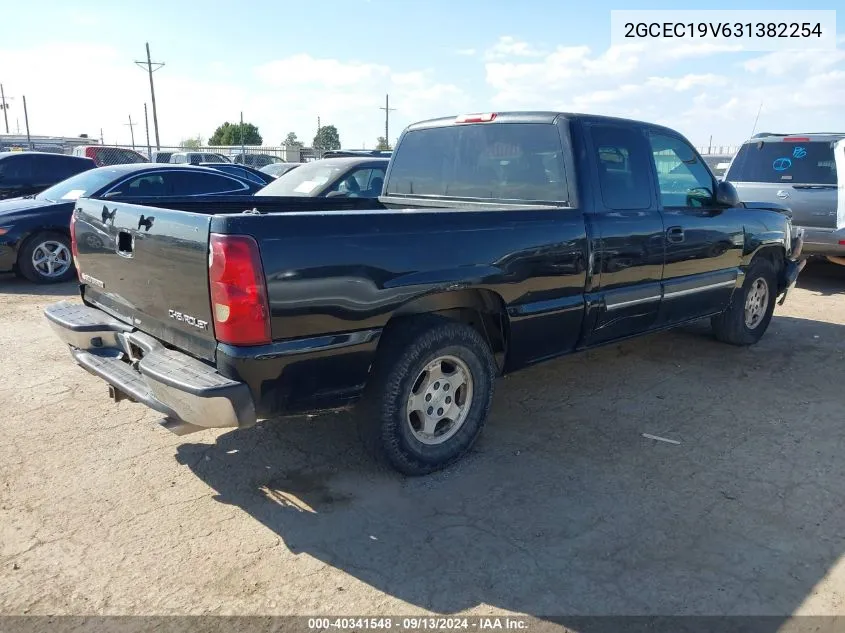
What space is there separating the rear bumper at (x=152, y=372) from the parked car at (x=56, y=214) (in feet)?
15.0

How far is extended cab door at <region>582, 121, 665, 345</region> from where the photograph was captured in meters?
4.09

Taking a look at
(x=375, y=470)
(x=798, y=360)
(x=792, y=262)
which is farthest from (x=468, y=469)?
(x=792, y=262)

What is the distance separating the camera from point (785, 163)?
8961mm

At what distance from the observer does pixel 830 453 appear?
152 inches

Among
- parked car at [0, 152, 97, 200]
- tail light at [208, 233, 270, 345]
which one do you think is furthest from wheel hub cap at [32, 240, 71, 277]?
tail light at [208, 233, 270, 345]

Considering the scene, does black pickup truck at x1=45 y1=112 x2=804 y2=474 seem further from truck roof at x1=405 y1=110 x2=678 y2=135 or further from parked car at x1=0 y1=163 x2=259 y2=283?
parked car at x1=0 y1=163 x2=259 y2=283

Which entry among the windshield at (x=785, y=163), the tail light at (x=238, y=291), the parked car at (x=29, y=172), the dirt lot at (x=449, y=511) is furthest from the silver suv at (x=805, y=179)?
the parked car at (x=29, y=172)

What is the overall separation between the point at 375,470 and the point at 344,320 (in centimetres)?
102

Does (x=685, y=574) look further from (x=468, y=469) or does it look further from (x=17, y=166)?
(x=17, y=166)

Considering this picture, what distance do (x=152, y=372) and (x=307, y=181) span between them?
580 centimetres

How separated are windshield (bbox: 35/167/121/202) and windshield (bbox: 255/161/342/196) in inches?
82.8

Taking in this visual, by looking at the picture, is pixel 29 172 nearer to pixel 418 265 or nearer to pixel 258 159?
pixel 418 265

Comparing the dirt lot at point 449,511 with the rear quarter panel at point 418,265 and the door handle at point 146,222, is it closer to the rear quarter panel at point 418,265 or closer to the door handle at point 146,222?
the rear quarter panel at point 418,265

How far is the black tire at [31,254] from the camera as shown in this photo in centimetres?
820
